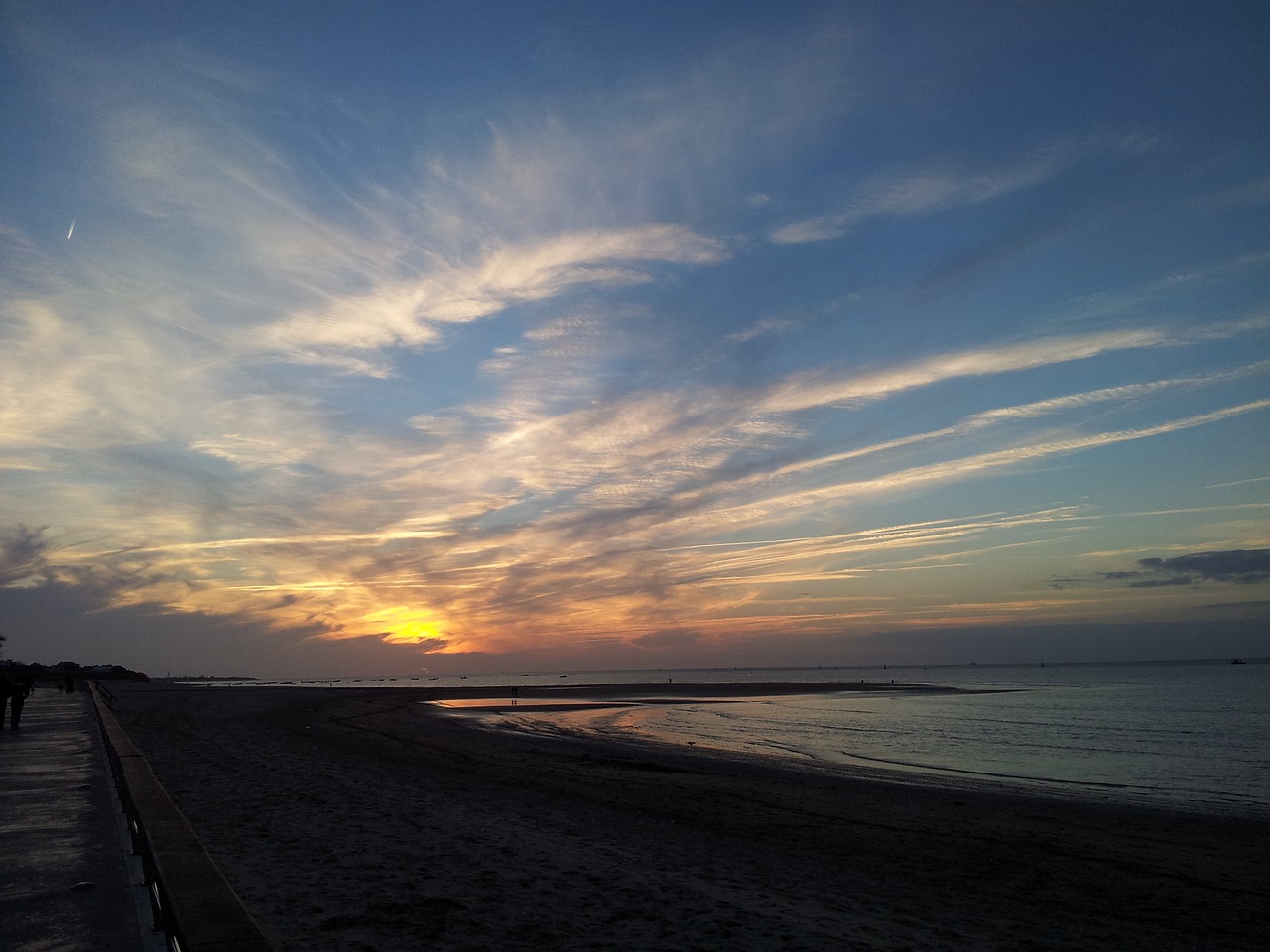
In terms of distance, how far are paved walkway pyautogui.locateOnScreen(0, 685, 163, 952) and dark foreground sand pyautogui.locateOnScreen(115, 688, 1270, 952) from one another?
4.75ft

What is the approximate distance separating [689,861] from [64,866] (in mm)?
8119

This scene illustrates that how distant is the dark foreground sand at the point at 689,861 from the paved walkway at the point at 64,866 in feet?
4.75

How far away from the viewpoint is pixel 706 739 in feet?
122

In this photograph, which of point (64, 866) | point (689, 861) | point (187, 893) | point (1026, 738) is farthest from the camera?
point (1026, 738)

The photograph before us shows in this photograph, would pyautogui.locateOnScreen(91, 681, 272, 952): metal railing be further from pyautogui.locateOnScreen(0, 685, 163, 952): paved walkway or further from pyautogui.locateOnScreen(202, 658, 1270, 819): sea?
pyautogui.locateOnScreen(202, 658, 1270, 819): sea

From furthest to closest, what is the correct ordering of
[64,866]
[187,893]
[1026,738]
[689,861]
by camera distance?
[1026,738], [689,861], [64,866], [187,893]

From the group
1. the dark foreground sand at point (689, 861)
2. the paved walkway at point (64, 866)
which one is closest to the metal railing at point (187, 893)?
the paved walkway at point (64, 866)

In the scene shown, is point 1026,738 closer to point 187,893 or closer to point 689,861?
point 689,861

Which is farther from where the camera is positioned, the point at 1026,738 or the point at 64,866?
the point at 1026,738

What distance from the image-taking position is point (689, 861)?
12.0m

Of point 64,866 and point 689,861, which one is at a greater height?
point 64,866

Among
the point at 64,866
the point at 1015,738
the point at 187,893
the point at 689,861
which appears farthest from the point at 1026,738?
the point at 187,893

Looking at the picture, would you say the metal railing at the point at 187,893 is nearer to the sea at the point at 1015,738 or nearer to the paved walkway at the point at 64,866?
the paved walkway at the point at 64,866

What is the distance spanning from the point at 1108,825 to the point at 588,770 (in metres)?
13.5
